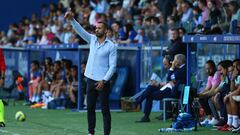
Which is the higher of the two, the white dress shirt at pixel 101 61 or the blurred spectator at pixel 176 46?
the blurred spectator at pixel 176 46

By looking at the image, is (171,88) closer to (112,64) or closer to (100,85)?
(112,64)

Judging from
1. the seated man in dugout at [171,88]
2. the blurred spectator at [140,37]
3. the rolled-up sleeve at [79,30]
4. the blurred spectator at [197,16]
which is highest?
the blurred spectator at [197,16]

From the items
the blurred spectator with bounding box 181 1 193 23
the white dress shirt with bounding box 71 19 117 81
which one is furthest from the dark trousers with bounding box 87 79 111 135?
the blurred spectator with bounding box 181 1 193 23

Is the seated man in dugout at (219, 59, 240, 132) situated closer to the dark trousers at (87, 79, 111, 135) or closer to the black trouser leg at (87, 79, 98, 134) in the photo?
the dark trousers at (87, 79, 111, 135)

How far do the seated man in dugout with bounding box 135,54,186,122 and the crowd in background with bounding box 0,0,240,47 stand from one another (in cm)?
89

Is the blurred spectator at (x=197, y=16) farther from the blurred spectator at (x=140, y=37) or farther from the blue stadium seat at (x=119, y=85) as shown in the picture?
the blue stadium seat at (x=119, y=85)

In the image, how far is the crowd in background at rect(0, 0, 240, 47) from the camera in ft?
59.0

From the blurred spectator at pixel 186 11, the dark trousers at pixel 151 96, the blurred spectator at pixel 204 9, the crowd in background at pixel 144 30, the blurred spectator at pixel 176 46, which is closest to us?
the crowd in background at pixel 144 30

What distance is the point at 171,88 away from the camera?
16.6 m

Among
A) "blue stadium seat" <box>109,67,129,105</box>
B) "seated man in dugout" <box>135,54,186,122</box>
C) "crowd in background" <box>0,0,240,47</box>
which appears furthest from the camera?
"blue stadium seat" <box>109,67,129,105</box>

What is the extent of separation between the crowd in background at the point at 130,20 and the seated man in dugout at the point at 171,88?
0.89m

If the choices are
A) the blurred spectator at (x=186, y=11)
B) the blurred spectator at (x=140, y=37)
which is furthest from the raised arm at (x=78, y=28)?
the blurred spectator at (x=186, y=11)

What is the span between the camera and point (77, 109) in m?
20.1

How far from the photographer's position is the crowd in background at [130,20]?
17984 mm
